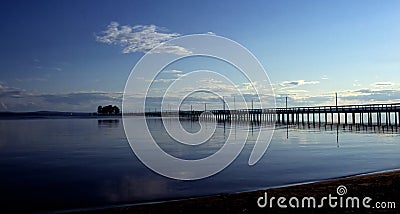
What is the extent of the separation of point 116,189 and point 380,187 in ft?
21.3

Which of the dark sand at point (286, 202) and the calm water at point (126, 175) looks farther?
the calm water at point (126, 175)

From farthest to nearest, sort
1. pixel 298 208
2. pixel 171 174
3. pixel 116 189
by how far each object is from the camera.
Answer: pixel 171 174, pixel 116 189, pixel 298 208

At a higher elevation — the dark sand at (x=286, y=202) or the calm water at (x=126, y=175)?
the dark sand at (x=286, y=202)

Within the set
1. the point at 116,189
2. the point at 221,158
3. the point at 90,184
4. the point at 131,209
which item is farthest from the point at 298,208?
the point at 221,158

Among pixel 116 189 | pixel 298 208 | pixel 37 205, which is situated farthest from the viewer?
pixel 116 189

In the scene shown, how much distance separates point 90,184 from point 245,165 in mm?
6395

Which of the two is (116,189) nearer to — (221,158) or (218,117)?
(221,158)

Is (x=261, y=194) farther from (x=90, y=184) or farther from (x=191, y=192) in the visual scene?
(x=90, y=184)

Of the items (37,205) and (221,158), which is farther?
(221,158)

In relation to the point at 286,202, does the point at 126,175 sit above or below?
below

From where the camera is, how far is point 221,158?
18.2m

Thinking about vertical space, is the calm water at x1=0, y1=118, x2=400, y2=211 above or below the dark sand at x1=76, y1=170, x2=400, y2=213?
below

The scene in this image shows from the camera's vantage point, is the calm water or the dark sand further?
the calm water

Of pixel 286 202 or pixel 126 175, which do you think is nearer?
pixel 286 202
